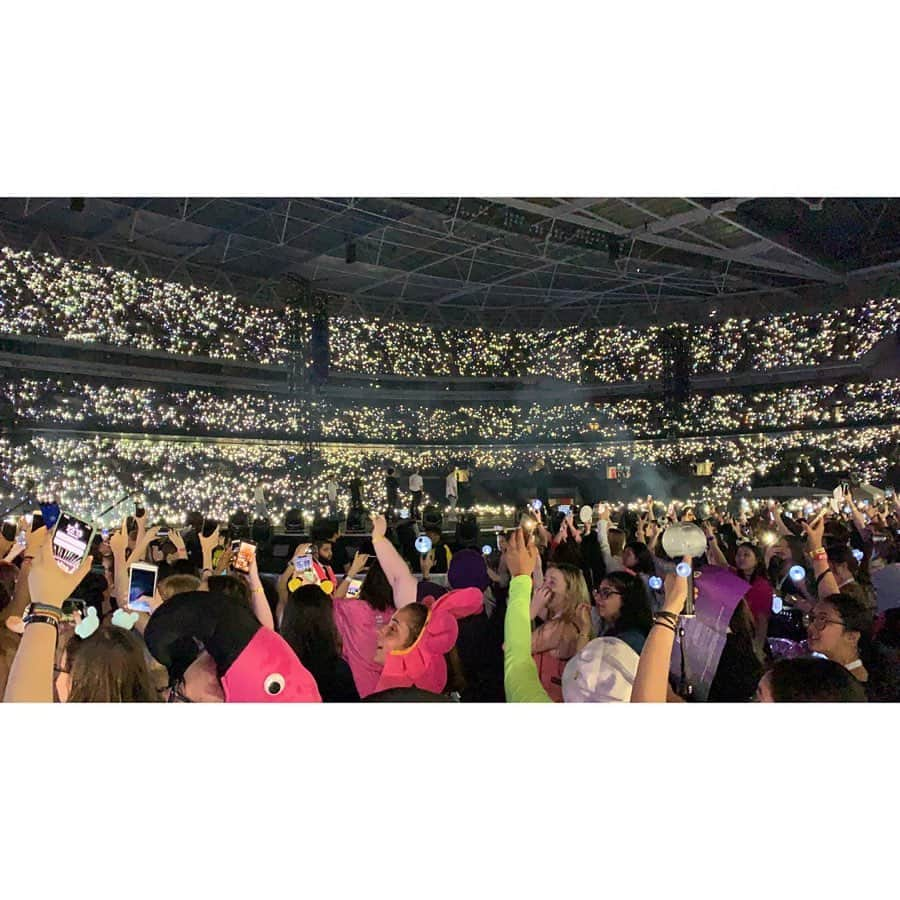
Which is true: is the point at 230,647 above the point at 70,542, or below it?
below

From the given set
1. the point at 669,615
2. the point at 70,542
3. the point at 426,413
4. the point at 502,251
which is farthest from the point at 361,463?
the point at 669,615

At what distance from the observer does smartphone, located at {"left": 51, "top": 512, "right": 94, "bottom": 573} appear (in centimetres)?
242

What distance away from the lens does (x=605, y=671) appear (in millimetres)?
2102

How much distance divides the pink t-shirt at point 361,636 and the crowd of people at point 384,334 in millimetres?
5709

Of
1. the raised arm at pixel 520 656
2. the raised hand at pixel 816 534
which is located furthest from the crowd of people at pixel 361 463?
the raised arm at pixel 520 656

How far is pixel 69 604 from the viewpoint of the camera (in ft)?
12.1

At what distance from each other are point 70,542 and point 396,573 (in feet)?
4.10

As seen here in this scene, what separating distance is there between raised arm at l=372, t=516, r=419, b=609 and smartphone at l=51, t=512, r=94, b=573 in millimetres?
1094

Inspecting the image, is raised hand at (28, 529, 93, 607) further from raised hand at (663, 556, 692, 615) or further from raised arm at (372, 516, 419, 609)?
raised hand at (663, 556, 692, 615)

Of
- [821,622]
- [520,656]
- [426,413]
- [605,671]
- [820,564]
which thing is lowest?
[520,656]

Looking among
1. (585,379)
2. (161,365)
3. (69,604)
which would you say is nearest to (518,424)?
(585,379)

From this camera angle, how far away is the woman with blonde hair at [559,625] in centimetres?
286

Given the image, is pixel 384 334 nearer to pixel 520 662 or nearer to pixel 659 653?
pixel 520 662
